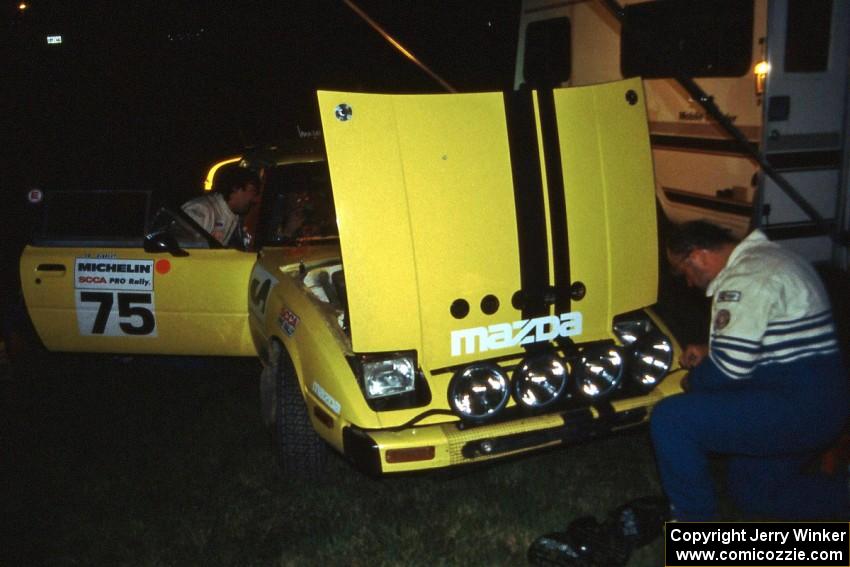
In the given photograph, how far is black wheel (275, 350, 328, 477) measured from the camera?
424cm

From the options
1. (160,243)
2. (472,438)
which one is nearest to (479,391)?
(472,438)

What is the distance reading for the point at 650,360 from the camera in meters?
3.97

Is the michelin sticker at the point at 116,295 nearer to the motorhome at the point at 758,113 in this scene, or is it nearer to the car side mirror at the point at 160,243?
the car side mirror at the point at 160,243

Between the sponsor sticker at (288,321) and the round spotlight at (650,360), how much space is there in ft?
5.80

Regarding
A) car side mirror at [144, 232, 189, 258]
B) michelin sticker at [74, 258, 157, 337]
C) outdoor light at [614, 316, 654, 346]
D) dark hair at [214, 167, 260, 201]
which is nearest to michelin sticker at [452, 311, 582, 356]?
outdoor light at [614, 316, 654, 346]

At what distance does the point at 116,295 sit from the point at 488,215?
2.85 m

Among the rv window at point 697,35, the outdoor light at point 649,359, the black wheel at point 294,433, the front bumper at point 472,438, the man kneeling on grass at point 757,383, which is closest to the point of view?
the man kneeling on grass at point 757,383

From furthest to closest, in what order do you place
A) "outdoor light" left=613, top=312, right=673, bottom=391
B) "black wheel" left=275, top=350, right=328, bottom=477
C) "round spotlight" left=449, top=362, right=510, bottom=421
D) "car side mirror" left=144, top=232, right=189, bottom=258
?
"car side mirror" left=144, top=232, right=189, bottom=258
"black wheel" left=275, top=350, right=328, bottom=477
"outdoor light" left=613, top=312, right=673, bottom=391
"round spotlight" left=449, top=362, right=510, bottom=421

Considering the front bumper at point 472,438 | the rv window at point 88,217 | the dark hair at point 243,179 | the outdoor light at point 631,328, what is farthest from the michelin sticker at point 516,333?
the rv window at point 88,217

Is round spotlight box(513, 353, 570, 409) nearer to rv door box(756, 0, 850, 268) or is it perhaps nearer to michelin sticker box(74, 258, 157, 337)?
michelin sticker box(74, 258, 157, 337)

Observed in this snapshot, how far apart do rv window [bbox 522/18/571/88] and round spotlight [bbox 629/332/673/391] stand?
5.45 metres

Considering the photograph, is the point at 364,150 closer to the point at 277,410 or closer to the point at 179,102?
the point at 277,410

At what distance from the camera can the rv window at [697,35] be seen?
21.4ft

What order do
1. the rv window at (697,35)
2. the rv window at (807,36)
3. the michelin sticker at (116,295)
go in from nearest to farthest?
the michelin sticker at (116,295), the rv window at (807,36), the rv window at (697,35)
